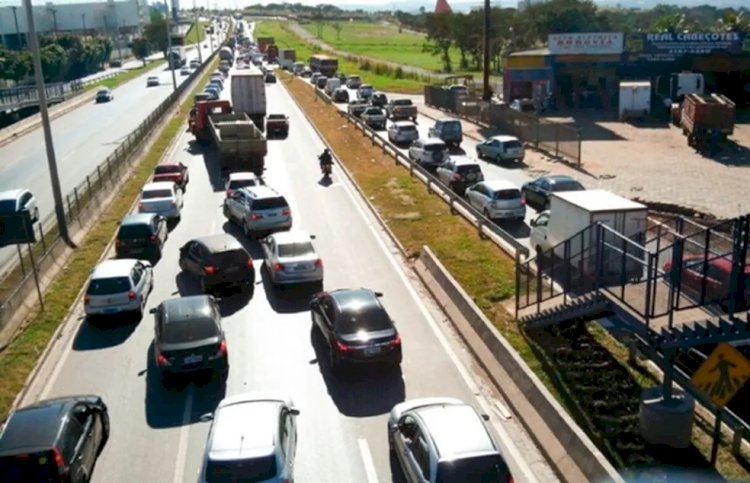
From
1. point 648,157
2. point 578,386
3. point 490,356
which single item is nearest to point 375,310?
point 490,356

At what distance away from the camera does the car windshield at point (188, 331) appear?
16.5 metres

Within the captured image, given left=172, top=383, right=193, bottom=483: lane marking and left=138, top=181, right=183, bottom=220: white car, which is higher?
left=138, top=181, right=183, bottom=220: white car

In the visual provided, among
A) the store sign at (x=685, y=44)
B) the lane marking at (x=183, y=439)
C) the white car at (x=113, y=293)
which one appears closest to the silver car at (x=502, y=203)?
the white car at (x=113, y=293)

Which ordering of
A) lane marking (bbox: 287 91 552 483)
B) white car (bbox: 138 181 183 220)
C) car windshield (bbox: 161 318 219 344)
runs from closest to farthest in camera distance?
lane marking (bbox: 287 91 552 483) → car windshield (bbox: 161 318 219 344) → white car (bbox: 138 181 183 220)

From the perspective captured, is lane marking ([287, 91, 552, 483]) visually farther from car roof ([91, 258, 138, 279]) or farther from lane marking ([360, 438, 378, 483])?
car roof ([91, 258, 138, 279])

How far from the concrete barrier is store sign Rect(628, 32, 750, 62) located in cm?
4722

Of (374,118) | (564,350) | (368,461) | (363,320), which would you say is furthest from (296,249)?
(374,118)

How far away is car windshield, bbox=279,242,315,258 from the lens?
→ 22.2m

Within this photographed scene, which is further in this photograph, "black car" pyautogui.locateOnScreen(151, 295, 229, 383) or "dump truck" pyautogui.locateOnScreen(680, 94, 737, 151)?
"dump truck" pyautogui.locateOnScreen(680, 94, 737, 151)

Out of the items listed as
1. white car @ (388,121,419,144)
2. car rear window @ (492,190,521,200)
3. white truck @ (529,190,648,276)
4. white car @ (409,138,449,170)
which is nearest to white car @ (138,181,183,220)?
car rear window @ (492,190,521,200)

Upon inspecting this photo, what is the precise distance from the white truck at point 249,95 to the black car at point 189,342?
134ft

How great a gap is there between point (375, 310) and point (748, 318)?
782cm

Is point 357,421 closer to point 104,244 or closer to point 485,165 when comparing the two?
point 104,244

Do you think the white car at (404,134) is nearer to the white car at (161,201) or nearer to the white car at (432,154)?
the white car at (432,154)
